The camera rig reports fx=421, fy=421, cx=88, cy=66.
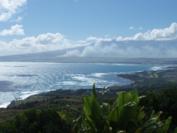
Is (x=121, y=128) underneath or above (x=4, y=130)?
above

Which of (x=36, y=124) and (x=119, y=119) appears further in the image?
(x=36, y=124)

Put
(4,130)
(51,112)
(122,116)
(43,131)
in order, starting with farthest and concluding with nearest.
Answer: (51,112) < (43,131) < (4,130) < (122,116)

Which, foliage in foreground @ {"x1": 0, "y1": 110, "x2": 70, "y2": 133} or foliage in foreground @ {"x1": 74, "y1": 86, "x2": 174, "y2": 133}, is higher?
foliage in foreground @ {"x1": 74, "y1": 86, "x2": 174, "y2": 133}

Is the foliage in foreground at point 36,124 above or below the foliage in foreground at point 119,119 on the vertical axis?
below

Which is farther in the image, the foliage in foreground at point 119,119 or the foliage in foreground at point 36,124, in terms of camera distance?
the foliage in foreground at point 36,124

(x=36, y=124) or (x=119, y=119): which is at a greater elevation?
(x=119, y=119)

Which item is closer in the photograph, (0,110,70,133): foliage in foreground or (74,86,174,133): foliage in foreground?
(74,86,174,133): foliage in foreground

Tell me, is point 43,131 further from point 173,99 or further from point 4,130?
point 173,99

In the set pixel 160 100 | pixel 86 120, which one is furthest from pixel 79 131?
pixel 160 100
